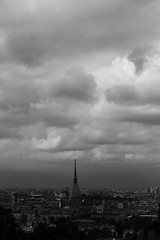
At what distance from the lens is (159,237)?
3110 inches

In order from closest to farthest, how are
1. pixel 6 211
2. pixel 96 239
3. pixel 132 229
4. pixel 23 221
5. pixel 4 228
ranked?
pixel 4 228, pixel 6 211, pixel 96 239, pixel 132 229, pixel 23 221

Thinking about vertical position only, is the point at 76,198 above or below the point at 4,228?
above

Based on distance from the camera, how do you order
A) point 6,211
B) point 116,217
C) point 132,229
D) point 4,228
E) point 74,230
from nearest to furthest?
point 4,228
point 6,211
point 74,230
point 132,229
point 116,217

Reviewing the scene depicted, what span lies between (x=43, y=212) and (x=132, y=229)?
53.5 meters

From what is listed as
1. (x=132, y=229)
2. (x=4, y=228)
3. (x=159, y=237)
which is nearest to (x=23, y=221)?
(x=132, y=229)

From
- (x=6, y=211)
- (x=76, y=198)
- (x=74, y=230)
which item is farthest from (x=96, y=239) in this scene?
(x=76, y=198)

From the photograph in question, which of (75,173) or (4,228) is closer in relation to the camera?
(4,228)

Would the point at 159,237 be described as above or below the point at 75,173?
below

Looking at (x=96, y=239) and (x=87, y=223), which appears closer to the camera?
(x=96, y=239)

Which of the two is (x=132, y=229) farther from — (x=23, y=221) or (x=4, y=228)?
(x=4, y=228)

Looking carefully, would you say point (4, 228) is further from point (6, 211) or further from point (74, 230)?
point (74, 230)

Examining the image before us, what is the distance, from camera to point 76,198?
190 meters

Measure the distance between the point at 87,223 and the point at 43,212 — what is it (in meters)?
34.9

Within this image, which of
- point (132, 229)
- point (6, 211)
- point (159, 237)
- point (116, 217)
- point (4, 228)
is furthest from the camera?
point (116, 217)
